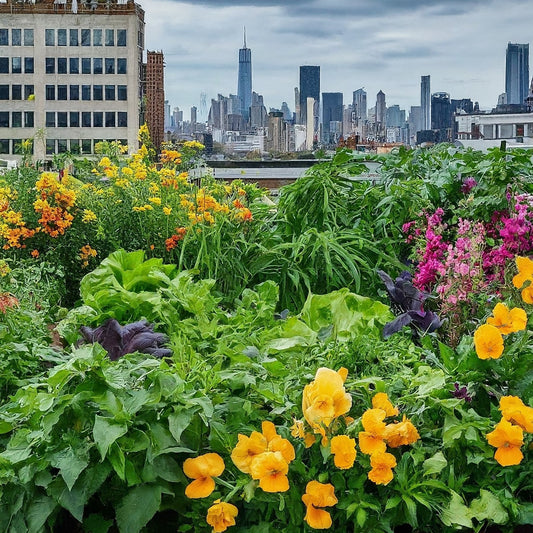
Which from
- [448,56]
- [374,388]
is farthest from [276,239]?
[448,56]

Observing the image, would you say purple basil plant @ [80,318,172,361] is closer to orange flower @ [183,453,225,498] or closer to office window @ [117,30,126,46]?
orange flower @ [183,453,225,498]

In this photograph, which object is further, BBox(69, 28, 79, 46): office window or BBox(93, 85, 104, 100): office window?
BBox(69, 28, 79, 46): office window

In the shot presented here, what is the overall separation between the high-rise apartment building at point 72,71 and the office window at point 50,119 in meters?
0.05

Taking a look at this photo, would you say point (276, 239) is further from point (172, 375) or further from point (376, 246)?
point (172, 375)

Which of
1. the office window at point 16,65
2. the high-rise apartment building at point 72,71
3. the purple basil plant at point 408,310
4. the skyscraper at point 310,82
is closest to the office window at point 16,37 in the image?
the high-rise apartment building at point 72,71

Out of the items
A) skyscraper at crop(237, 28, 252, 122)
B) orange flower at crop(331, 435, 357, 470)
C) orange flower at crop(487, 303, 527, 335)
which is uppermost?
skyscraper at crop(237, 28, 252, 122)

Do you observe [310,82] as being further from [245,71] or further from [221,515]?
[221,515]

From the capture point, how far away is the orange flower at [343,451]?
1203mm

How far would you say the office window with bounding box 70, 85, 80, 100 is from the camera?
1784 inches

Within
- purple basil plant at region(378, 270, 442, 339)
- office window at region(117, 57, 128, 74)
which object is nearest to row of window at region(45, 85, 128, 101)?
office window at region(117, 57, 128, 74)

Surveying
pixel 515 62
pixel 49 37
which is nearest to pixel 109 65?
pixel 49 37

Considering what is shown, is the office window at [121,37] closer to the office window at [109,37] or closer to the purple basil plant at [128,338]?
the office window at [109,37]

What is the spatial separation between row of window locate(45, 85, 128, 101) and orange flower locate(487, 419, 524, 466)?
45140 mm

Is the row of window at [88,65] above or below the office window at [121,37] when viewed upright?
below
